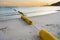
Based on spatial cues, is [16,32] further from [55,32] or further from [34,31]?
[55,32]

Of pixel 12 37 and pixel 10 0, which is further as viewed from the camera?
pixel 10 0

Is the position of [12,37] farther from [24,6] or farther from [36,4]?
[36,4]

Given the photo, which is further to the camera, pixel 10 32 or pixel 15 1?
pixel 15 1

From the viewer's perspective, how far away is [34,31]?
1.73 m

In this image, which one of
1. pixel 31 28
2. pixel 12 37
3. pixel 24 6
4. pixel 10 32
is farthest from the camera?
pixel 24 6

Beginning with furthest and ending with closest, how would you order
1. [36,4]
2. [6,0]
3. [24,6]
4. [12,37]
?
1. [36,4]
2. [24,6]
3. [6,0]
4. [12,37]

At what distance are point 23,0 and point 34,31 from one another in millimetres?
2286

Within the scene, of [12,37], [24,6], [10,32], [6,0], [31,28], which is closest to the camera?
[12,37]

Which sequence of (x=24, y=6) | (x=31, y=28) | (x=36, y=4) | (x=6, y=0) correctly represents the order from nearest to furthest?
(x=31, y=28) < (x=6, y=0) < (x=24, y=6) < (x=36, y=4)

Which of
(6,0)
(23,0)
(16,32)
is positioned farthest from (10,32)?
(23,0)

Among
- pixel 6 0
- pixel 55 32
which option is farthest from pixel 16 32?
pixel 6 0

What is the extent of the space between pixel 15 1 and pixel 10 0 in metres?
0.17

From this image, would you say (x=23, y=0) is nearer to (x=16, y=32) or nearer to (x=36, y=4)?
(x=36, y=4)

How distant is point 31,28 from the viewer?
1.86m
